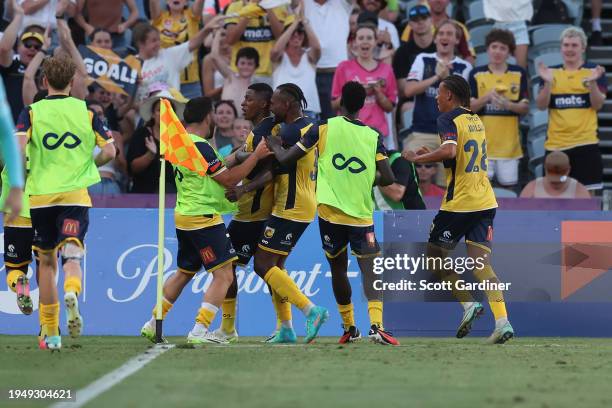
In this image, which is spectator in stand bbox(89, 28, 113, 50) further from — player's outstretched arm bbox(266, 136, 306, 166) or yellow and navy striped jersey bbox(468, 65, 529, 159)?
player's outstretched arm bbox(266, 136, 306, 166)

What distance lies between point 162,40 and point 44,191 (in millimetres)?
7469

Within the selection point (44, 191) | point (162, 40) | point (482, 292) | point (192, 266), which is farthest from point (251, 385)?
point (162, 40)

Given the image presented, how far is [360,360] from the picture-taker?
29.9 feet

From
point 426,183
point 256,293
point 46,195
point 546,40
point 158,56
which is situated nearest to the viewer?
point 46,195

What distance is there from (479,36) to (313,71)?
10.4 feet

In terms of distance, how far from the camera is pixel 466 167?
11273mm

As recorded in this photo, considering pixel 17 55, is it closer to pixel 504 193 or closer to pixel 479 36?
pixel 504 193

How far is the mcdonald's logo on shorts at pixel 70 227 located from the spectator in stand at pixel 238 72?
21.0ft

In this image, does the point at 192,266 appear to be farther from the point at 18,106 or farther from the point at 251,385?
the point at 18,106

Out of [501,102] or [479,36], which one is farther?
[479,36]

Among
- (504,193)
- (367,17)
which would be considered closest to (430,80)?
(367,17)

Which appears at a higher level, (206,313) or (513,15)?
(513,15)

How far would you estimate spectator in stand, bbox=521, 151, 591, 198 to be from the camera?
48.9 ft

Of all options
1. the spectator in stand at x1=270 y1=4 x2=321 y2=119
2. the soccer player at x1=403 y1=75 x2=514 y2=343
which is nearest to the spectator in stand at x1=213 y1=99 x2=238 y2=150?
the spectator in stand at x1=270 y1=4 x2=321 y2=119
